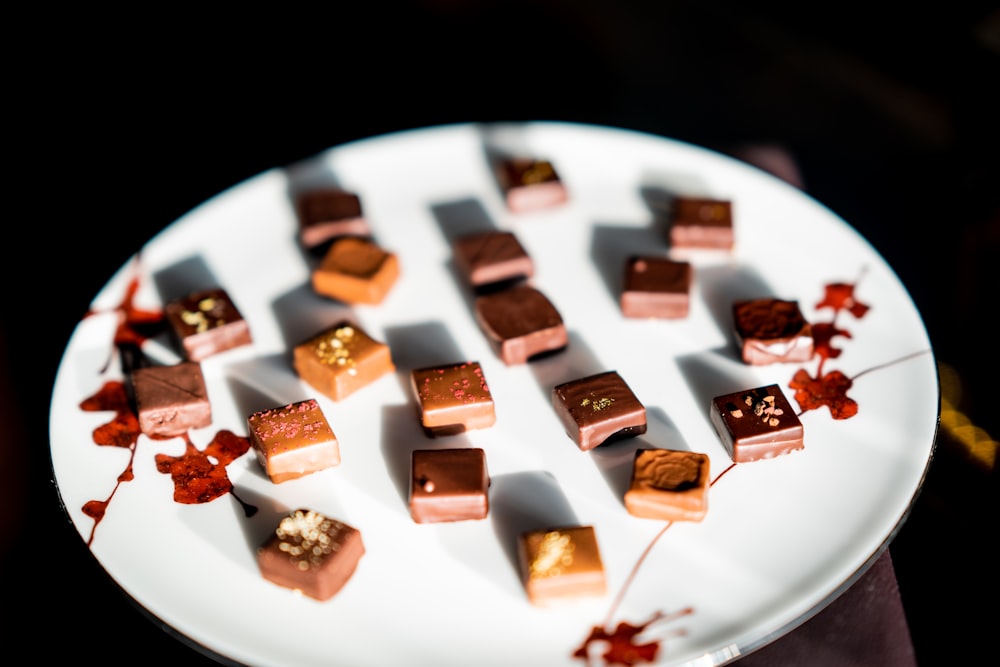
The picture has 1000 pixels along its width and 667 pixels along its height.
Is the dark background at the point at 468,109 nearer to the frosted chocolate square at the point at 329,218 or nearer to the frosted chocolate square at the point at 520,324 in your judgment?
the frosted chocolate square at the point at 329,218

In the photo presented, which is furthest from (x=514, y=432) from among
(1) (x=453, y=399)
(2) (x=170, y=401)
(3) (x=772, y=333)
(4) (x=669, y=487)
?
(2) (x=170, y=401)

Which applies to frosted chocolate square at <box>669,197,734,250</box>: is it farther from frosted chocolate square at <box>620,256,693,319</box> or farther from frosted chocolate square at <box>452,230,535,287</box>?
frosted chocolate square at <box>452,230,535,287</box>

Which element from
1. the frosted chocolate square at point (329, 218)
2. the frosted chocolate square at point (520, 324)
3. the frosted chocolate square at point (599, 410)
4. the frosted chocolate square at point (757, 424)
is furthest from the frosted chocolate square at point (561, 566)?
the frosted chocolate square at point (329, 218)

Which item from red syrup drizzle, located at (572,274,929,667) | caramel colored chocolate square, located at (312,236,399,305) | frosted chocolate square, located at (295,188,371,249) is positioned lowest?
red syrup drizzle, located at (572,274,929,667)

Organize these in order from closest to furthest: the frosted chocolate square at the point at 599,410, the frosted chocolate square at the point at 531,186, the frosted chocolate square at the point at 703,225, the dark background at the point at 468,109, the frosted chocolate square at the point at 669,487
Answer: the frosted chocolate square at the point at 669,487 → the frosted chocolate square at the point at 599,410 → the frosted chocolate square at the point at 703,225 → the frosted chocolate square at the point at 531,186 → the dark background at the point at 468,109

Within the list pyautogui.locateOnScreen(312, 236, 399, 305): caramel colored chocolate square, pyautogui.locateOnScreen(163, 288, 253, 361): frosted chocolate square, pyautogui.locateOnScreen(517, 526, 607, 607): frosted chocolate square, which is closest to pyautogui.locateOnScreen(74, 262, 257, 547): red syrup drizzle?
pyautogui.locateOnScreen(163, 288, 253, 361): frosted chocolate square

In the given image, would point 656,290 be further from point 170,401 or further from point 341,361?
point 170,401

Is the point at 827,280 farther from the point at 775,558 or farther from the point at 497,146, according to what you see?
the point at 497,146
